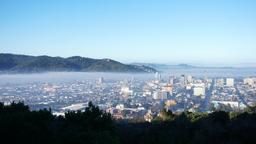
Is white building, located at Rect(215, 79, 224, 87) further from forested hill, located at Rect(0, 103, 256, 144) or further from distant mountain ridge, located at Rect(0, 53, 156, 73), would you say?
forested hill, located at Rect(0, 103, 256, 144)

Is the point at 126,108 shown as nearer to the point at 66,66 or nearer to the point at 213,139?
the point at 213,139

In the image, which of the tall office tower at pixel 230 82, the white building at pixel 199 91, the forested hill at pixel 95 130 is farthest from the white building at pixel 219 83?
the forested hill at pixel 95 130

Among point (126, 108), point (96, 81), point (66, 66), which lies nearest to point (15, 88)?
point (126, 108)

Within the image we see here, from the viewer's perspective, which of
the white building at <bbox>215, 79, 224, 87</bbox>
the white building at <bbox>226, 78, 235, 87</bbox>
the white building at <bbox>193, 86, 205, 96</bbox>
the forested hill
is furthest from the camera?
the white building at <bbox>215, 79, 224, 87</bbox>

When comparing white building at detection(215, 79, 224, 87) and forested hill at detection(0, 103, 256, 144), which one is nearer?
forested hill at detection(0, 103, 256, 144)

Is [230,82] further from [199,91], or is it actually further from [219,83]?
[199,91]

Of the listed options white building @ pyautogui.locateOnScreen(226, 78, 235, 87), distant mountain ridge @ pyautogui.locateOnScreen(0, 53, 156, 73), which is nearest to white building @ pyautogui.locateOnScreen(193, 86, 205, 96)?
white building @ pyautogui.locateOnScreen(226, 78, 235, 87)
